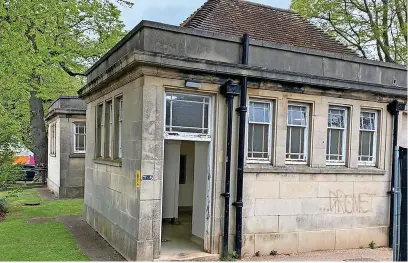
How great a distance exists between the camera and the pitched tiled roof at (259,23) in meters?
10.9

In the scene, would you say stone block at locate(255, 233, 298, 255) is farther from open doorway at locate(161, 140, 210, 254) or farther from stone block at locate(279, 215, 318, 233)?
open doorway at locate(161, 140, 210, 254)

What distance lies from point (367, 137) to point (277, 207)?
3.67 metres

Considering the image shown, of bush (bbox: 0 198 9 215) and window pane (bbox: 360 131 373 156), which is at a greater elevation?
window pane (bbox: 360 131 373 156)

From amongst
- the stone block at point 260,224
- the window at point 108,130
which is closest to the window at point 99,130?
the window at point 108,130

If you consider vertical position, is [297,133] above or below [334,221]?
above

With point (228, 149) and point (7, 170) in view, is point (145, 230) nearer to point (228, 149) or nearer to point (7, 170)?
point (228, 149)

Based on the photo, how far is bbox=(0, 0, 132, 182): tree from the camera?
20.2 meters

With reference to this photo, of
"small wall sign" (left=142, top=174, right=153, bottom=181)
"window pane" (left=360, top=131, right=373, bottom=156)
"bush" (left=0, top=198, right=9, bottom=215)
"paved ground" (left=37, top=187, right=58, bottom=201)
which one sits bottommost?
"paved ground" (left=37, top=187, right=58, bottom=201)

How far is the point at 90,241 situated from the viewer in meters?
10.6

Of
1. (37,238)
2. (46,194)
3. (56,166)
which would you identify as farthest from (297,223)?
(46,194)

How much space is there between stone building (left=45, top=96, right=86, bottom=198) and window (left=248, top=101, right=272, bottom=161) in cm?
1223

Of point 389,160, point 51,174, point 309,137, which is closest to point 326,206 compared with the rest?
point 309,137

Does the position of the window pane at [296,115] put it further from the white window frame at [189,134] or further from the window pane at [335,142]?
the white window frame at [189,134]

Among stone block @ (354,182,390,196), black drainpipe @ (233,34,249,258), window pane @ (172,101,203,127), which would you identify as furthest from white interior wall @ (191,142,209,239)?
stone block @ (354,182,390,196)
